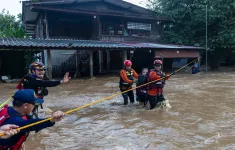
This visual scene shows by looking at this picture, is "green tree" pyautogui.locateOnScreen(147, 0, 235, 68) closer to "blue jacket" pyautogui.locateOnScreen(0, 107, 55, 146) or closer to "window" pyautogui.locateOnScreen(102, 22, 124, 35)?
"window" pyautogui.locateOnScreen(102, 22, 124, 35)

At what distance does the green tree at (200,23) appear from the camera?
69.1ft

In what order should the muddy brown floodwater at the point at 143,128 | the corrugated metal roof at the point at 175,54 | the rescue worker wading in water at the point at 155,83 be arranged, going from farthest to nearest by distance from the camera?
the corrugated metal roof at the point at 175,54, the rescue worker wading in water at the point at 155,83, the muddy brown floodwater at the point at 143,128

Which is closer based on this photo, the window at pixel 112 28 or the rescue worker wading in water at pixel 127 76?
the rescue worker wading in water at pixel 127 76

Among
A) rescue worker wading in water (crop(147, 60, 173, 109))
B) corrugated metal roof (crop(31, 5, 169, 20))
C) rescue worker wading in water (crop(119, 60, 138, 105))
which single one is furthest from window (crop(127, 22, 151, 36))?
rescue worker wading in water (crop(147, 60, 173, 109))

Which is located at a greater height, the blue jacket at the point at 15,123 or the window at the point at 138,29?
the window at the point at 138,29

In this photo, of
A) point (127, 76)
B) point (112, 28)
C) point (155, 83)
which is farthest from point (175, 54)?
point (155, 83)

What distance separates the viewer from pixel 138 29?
22.0 meters

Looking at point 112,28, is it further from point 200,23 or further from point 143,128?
point 143,128

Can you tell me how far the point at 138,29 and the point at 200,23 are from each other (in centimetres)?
570

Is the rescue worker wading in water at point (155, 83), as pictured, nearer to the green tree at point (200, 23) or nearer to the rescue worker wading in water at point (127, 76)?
the rescue worker wading in water at point (127, 76)

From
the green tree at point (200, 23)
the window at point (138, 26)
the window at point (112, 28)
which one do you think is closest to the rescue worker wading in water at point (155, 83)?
the window at point (112, 28)

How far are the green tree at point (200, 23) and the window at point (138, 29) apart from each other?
2061 mm

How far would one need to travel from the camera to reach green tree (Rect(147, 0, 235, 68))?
21062 millimetres

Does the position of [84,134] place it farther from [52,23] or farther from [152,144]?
[52,23]
